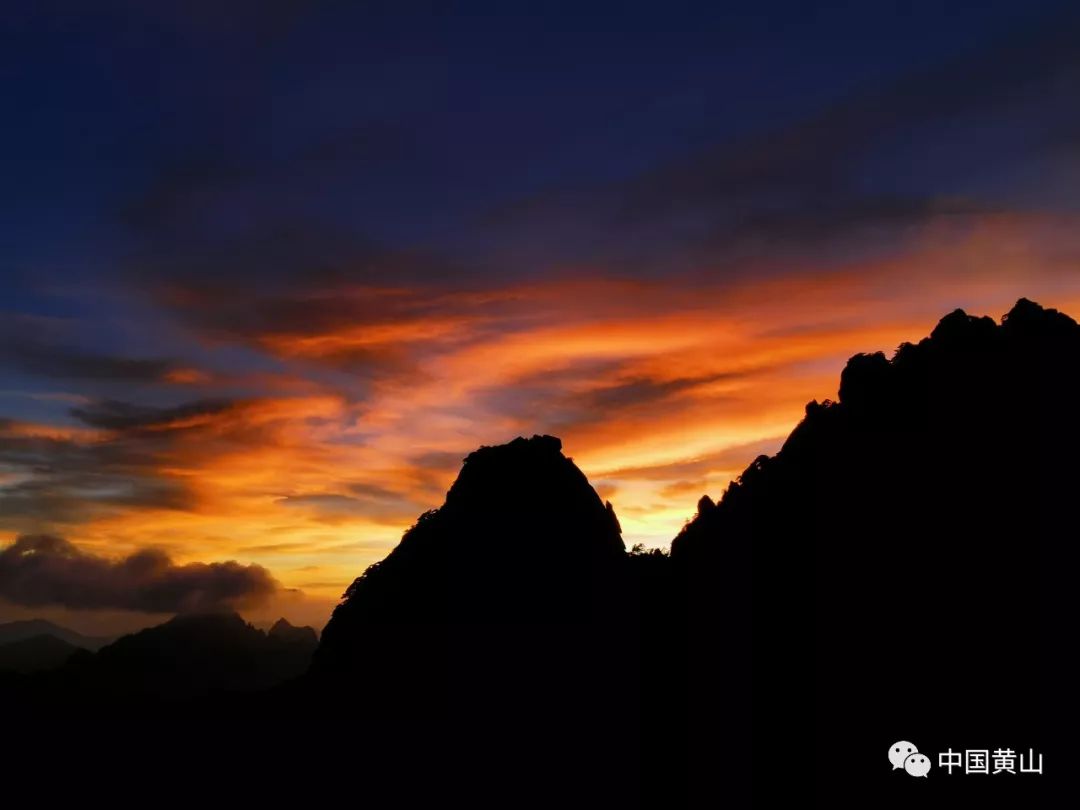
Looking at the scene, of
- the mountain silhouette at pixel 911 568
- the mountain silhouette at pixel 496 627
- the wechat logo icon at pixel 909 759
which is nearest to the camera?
the wechat logo icon at pixel 909 759

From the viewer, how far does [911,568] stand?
61.8m

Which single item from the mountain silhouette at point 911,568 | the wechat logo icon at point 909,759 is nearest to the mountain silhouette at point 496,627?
the mountain silhouette at point 911,568

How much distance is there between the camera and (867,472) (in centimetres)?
6769

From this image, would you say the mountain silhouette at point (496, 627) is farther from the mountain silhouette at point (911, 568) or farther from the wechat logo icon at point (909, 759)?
the wechat logo icon at point (909, 759)

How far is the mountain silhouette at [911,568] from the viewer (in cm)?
5503

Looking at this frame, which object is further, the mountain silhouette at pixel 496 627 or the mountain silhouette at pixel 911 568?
the mountain silhouette at pixel 496 627

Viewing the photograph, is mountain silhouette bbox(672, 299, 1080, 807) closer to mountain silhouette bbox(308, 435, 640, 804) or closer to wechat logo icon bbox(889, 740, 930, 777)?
wechat logo icon bbox(889, 740, 930, 777)

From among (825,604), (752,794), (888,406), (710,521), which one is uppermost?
(888,406)

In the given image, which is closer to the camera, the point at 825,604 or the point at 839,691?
the point at 839,691

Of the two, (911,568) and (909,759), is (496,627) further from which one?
(909,759)

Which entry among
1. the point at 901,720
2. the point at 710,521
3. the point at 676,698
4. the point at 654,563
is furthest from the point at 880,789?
the point at 654,563

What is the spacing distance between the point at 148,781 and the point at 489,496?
151 feet

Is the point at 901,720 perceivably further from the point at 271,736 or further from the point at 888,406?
the point at 271,736

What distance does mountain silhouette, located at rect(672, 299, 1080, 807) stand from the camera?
5503 centimetres
